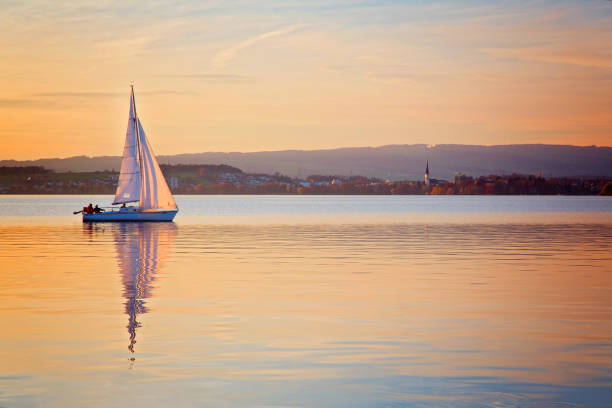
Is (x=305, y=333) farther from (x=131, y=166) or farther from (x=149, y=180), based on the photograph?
(x=149, y=180)

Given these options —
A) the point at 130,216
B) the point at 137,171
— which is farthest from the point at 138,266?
the point at 130,216

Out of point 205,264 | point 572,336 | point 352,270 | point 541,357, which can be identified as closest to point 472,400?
point 541,357

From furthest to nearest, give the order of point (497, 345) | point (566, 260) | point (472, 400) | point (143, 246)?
1. point (143, 246)
2. point (566, 260)
3. point (497, 345)
4. point (472, 400)

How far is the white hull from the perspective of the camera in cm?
9394

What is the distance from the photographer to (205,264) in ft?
130

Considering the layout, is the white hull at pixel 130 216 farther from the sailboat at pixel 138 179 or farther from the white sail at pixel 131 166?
the white sail at pixel 131 166

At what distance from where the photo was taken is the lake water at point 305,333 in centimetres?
1396

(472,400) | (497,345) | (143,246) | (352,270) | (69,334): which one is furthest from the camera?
(143,246)

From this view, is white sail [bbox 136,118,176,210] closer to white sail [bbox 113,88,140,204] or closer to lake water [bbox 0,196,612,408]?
white sail [bbox 113,88,140,204]

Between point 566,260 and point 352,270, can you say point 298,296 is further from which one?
point 566,260

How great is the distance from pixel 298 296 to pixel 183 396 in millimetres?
13746

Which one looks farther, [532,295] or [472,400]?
[532,295]

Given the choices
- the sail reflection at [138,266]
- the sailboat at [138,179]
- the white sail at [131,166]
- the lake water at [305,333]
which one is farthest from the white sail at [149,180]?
the lake water at [305,333]

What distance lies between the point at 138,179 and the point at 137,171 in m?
0.91
